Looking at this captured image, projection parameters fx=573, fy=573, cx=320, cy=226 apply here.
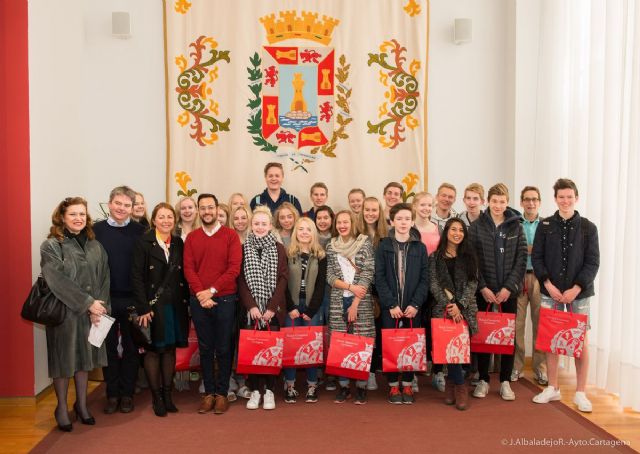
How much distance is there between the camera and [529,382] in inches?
181

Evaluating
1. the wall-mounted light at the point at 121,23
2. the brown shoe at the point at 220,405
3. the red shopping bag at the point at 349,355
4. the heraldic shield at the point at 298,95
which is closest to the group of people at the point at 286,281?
the brown shoe at the point at 220,405

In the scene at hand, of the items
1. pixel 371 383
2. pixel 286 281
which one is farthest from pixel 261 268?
pixel 371 383

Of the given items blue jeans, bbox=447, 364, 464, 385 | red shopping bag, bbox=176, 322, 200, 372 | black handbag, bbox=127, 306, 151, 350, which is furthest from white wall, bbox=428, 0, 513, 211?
black handbag, bbox=127, 306, 151, 350

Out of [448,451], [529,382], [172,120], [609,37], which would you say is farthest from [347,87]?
[448,451]

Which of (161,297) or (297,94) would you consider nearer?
(161,297)

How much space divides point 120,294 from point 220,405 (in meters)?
1.01

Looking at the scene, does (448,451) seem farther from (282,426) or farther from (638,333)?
(638,333)

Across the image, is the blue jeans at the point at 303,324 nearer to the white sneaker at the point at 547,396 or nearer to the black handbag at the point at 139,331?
the black handbag at the point at 139,331

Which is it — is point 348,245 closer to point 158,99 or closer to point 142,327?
point 142,327

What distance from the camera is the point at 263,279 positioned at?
12.8ft

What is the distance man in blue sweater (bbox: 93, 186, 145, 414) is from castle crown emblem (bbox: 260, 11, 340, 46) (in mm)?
2461

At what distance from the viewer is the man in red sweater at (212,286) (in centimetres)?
380

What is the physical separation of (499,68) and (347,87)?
1.53 meters

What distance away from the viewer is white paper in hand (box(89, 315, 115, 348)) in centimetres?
358
